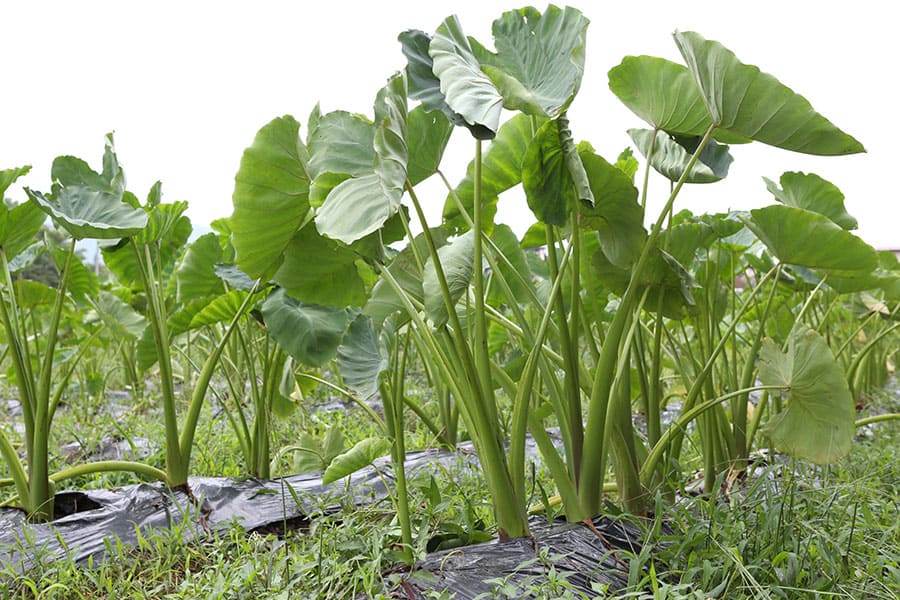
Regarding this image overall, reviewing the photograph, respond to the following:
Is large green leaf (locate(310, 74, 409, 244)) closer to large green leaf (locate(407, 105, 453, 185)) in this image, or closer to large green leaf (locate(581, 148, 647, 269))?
large green leaf (locate(407, 105, 453, 185))

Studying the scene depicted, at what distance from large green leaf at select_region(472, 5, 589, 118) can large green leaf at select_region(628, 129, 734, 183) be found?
31cm

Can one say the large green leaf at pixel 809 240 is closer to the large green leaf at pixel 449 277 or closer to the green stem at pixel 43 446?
the large green leaf at pixel 449 277

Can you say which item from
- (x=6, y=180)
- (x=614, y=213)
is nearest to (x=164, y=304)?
(x=6, y=180)

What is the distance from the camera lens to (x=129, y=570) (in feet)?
4.80

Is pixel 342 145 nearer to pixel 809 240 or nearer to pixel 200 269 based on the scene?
pixel 809 240

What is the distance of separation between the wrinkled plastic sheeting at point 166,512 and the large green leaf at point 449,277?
427 mm

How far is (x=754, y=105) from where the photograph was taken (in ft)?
3.95

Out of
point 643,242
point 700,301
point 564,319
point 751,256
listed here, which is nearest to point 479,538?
point 564,319

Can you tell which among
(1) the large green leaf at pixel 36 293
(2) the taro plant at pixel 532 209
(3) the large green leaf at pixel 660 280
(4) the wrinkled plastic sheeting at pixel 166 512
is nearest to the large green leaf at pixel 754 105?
(2) the taro plant at pixel 532 209

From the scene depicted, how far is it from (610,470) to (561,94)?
146cm

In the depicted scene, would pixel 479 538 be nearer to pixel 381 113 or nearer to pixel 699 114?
pixel 381 113

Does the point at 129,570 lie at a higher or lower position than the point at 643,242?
lower

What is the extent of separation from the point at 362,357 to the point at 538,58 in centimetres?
72

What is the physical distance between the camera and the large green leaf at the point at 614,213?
1.33 m
